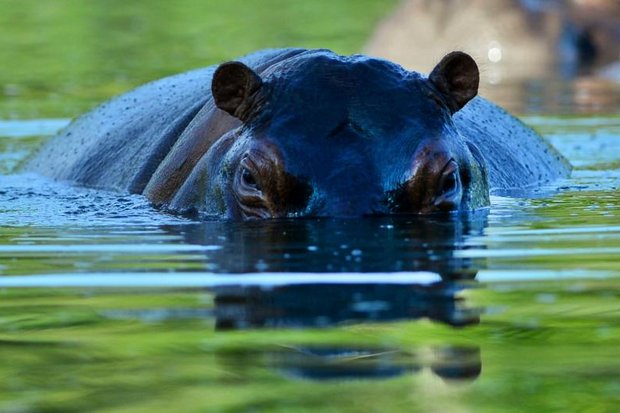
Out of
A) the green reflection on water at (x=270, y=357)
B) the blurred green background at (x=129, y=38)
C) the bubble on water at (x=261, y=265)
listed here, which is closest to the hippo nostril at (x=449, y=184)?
the bubble on water at (x=261, y=265)

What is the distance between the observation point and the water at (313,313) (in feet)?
11.7

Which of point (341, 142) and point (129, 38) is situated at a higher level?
point (129, 38)

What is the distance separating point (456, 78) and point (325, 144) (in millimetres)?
972

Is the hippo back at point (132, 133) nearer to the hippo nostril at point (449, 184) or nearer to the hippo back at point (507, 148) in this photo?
the hippo back at point (507, 148)

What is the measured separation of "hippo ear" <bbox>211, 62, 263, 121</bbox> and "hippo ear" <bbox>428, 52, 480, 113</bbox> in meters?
0.77

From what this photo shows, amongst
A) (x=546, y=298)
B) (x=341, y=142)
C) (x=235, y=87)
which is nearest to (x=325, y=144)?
(x=341, y=142)

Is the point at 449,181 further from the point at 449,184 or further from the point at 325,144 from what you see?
the point at 325,144

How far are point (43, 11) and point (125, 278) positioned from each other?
19.0 meters

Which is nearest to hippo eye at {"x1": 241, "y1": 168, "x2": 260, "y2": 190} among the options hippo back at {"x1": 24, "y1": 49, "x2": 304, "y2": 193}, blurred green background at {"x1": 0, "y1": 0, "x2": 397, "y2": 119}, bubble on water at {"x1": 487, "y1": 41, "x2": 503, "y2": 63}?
hippo back at {"x1": 24, "y1": 49, "x2": 304, "y2": 193}

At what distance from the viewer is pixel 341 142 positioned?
6250 millimetres

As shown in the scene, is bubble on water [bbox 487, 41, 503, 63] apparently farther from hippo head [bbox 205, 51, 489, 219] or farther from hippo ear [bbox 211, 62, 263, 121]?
hippo ear [bbox 211, 62, 263, 121]

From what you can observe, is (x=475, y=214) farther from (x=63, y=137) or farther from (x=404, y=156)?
(x=63, y=137)

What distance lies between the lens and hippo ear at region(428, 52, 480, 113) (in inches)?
269

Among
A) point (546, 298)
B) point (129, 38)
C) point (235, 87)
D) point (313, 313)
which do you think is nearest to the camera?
point (313, 313)
